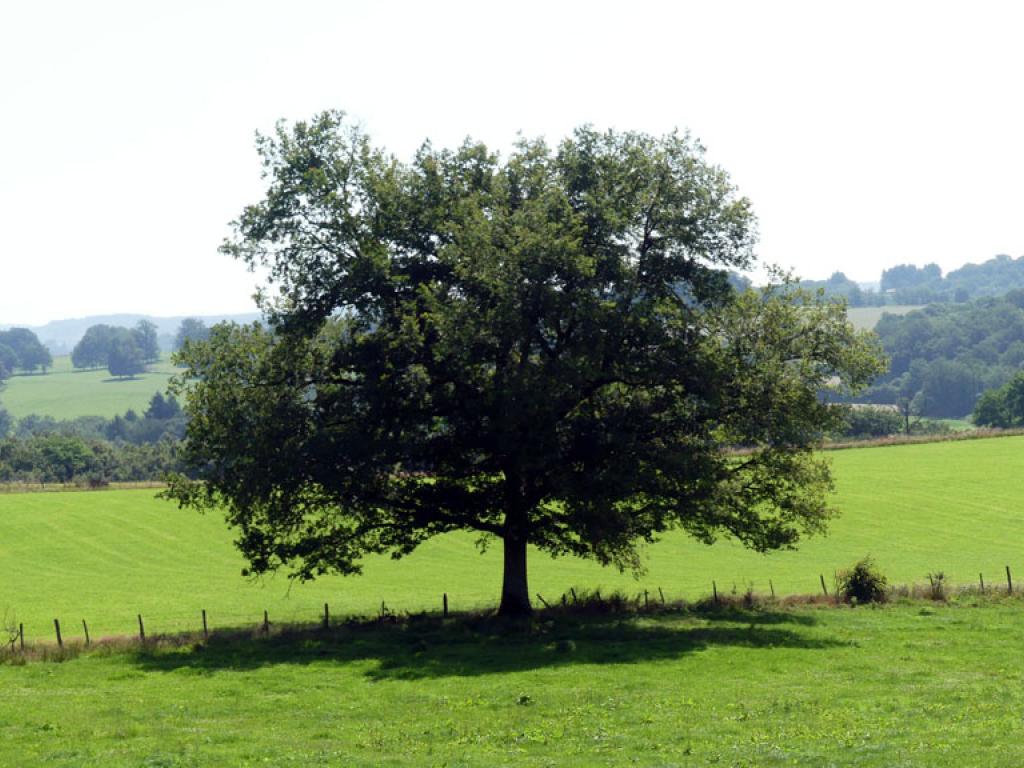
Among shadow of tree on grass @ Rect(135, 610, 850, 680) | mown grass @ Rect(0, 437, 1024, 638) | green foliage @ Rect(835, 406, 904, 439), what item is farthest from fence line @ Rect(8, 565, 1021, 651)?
green foliage @ Rect(835, 406, 904, 439)

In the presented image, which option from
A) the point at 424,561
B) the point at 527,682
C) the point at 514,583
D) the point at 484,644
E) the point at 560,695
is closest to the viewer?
the point at 560,695

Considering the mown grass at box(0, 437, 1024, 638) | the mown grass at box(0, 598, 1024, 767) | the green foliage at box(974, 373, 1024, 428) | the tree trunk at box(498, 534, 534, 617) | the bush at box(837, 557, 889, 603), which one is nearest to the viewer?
the mown grass at box(0, 598, 1024, 767)

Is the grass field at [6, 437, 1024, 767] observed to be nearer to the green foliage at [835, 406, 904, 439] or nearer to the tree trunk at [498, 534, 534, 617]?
the tree trunk at [498, 534, 534, 617]

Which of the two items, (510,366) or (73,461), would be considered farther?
(73,461)

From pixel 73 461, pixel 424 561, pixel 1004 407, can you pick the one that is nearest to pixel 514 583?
pixel 424 561

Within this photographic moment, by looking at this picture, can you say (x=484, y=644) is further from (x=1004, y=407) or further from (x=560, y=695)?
(x=1004, y=407)

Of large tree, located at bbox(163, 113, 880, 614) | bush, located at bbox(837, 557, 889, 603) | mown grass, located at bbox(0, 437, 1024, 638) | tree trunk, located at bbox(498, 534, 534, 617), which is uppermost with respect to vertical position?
large tree, located at bbox(163, 113, 880, 614)

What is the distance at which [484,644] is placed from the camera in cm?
3634

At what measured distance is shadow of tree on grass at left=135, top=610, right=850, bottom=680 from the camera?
3350cm

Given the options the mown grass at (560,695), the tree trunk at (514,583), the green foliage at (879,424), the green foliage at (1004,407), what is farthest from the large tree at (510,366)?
the green foliage at (1004,407)

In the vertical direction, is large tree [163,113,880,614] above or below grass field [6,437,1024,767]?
above

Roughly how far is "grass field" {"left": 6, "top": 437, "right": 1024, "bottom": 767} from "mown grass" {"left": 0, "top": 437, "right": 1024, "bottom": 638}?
0.44m

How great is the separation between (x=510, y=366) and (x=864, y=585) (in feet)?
53.9

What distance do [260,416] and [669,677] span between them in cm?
1616
